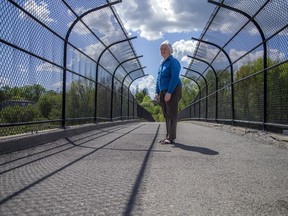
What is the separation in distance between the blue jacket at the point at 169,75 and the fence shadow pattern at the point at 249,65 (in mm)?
1749

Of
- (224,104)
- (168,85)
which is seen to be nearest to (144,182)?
(168,85)

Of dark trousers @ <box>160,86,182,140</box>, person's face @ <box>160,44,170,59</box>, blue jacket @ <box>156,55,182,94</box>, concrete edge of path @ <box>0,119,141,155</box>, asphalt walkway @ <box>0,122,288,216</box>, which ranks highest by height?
person's face @ <box>160,44,170,59</box>

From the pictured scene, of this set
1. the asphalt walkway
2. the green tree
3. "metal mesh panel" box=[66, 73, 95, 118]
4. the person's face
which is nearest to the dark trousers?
the person's face

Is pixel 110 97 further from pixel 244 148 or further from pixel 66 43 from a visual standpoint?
pixel 244 148

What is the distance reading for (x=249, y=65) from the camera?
8633mm

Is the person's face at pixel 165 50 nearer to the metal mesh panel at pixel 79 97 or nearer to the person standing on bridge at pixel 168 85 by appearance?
the person standing on bridge at pixel 168 85

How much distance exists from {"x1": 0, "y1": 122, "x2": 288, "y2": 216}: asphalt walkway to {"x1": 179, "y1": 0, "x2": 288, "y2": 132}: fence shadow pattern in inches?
62.8

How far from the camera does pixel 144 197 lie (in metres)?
2.81

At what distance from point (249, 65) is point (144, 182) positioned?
241 inches

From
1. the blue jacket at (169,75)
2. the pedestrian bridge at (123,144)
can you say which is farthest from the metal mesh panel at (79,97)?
the blue jacket at (169,75)

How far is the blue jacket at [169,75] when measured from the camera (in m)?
6.24

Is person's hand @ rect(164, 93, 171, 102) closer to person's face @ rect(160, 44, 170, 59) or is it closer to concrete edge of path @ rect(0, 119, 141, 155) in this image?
person's face @ rect(160, 44, 170, 59)

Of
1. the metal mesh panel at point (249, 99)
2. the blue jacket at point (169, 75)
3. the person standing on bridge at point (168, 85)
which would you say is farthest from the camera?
the metal mesh panel at point (249, 99)

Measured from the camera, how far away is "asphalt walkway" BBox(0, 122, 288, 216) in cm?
255
